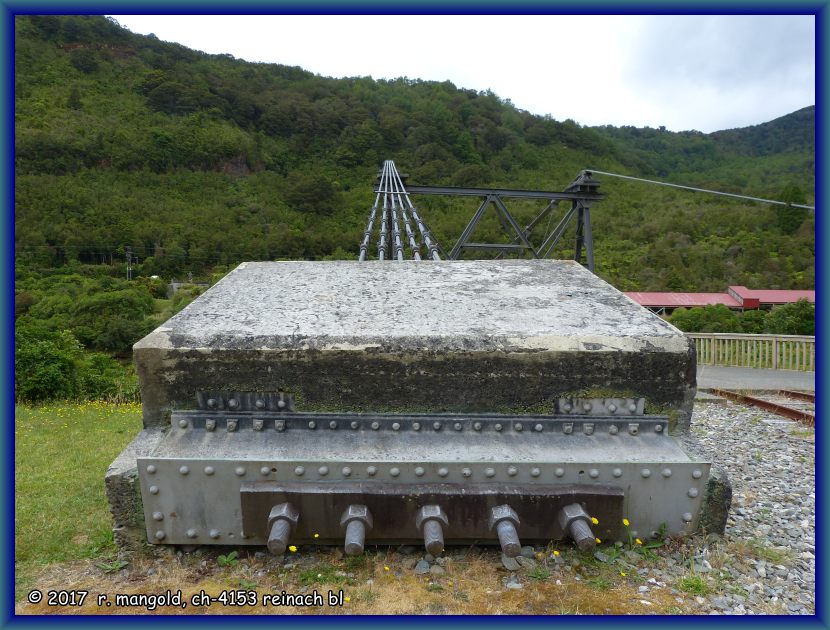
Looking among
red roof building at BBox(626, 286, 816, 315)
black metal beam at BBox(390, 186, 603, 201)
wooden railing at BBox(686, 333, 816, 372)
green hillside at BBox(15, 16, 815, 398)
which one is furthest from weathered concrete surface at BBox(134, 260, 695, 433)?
green hillside at BBox(15, 16, 815, 398)

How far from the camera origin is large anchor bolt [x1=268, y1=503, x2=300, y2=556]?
1846 millimetres

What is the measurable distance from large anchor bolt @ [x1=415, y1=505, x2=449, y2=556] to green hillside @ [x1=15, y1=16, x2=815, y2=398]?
28435 millimetres

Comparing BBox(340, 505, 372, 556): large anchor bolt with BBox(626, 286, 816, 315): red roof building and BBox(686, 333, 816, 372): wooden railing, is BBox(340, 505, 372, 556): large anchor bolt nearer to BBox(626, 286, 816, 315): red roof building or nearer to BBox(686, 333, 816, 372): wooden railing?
BBox(686, 333, 816, 372): wooden railing

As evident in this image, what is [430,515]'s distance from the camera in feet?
6.39

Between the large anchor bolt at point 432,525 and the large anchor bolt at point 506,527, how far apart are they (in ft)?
0.63

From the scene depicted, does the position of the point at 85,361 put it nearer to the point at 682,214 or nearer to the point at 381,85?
the point at 682,214

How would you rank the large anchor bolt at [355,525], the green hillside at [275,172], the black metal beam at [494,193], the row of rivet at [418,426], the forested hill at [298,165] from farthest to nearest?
1. the forested hill at [298,165]
2. the green hillside at [275,172]
3. the black metal beam at [494,193]
4. the row of rivet at [418,426]
5. the large anchor bolt at [355,525]

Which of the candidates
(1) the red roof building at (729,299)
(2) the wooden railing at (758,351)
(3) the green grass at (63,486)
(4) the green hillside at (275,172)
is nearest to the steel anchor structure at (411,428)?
(3) the green grass at (63,486)

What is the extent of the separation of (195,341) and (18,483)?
265cm

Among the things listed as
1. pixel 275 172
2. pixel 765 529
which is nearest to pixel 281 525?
pixel 765 529

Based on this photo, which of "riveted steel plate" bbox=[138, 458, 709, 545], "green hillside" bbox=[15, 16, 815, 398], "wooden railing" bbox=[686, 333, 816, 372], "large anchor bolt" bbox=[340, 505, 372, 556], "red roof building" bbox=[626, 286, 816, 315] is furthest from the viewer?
"green hillside" bbox=[15, 16, 815, 398]

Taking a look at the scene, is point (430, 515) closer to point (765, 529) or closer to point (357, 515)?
point (357, 515)

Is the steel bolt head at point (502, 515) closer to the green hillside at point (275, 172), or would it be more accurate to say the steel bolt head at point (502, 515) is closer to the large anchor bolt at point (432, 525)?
the large anchor bolt at point (432, 525)

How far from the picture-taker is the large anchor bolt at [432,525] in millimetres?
1838
